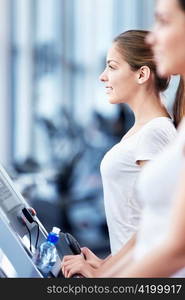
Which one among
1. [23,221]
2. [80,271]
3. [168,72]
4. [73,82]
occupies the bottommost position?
[73,82]

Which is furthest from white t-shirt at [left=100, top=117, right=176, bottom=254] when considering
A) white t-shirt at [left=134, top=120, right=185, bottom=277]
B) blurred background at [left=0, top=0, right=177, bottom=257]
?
blurred background at [left=0, top=0, right=177, bottom=257]

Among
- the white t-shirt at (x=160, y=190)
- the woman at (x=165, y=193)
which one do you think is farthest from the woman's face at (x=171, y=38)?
the white t-shirt at (x=160, y=190)

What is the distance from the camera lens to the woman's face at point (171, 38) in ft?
5.03

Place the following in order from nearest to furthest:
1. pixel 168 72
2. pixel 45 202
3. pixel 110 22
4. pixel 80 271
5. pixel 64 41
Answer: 1. pixel 168 72
2. pixel 80 271
3. pixel 45 202
4. pixel 64 41
5. pixel 110 22

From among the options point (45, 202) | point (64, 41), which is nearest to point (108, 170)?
point (45, 202)

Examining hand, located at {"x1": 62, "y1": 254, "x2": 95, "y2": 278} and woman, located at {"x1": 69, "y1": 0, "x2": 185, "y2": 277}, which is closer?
→ woman, located at {"x1": 69, "y1": 0, "x2": 185, "y2": 277}

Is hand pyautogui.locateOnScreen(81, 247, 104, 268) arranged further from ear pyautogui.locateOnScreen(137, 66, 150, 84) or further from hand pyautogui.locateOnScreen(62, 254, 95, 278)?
ear pyautogui.locateOnScreen(137, 66, 150, 84)

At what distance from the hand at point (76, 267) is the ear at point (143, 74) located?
1.78 ft

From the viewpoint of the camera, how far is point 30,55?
8.51 meters

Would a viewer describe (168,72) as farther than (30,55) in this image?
No

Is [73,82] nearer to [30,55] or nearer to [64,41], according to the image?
[64,41]

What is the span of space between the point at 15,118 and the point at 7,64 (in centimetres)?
60

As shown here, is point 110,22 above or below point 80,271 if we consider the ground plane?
below

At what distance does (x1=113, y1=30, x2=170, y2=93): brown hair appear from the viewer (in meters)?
2.35
